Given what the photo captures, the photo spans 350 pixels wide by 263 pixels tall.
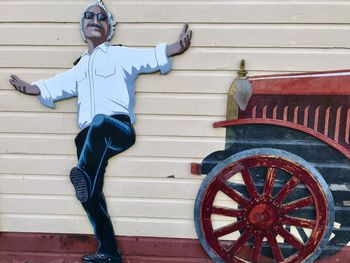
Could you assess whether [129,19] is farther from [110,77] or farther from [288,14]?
[288,14]

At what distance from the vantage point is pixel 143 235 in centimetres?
283

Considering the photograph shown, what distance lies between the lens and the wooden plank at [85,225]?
2.80m

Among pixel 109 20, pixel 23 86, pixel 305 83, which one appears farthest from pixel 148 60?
pixel 305 83

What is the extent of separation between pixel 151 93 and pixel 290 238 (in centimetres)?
128

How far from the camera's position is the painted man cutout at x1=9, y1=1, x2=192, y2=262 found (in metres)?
2.56

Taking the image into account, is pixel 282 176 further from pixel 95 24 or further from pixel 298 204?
pixel 95 24

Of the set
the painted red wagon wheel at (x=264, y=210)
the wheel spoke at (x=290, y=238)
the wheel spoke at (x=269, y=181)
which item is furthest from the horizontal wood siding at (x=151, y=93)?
the wheel spoke at (x=290, y=238)

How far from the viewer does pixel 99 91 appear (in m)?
2.64

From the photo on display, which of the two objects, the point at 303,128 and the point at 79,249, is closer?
the point at 303,128

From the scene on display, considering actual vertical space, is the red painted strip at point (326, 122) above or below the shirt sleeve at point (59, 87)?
below

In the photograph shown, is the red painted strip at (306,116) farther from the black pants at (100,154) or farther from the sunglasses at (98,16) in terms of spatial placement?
the sunglasses at (98,16)

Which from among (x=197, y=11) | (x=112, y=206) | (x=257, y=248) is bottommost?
(x=257, y=248)

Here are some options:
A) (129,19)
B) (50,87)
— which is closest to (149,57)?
(129,19)

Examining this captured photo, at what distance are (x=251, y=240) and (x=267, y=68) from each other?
112 centimetres
